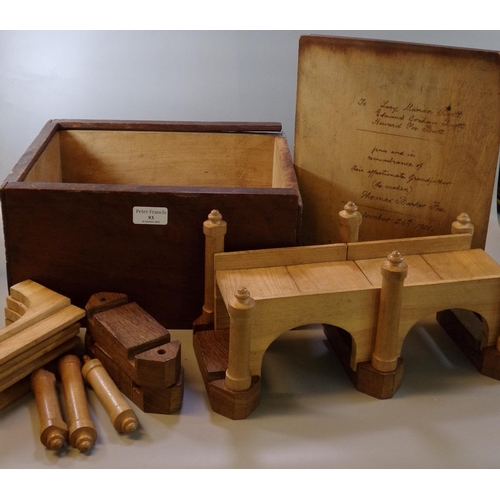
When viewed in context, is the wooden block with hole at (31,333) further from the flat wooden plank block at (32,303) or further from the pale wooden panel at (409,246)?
the pale wooden panel at (409,246)

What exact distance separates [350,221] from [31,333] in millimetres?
761

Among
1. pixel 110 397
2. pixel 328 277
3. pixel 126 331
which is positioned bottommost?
pixel 110 397

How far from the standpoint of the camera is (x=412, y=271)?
74.1 inches

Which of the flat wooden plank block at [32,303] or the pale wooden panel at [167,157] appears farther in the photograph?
the pale wooden panel at [167,157]

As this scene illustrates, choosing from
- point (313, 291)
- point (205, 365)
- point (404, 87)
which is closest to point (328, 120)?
point (404, 87)

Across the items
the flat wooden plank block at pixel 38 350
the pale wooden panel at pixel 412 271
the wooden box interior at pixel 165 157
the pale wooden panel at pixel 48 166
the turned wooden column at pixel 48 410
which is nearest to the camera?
the turned wooden column at pixel 48 410

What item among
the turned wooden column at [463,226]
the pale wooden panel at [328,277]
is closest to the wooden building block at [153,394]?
the pale wooden panel at [328,277]

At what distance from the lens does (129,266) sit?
1.98m

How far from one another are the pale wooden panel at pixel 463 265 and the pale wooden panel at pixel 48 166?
0.98m

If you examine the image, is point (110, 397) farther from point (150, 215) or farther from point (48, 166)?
point (48, 166)

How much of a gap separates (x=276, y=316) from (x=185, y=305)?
1.31 ft

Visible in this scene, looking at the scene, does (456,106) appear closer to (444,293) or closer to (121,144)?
(444,293)

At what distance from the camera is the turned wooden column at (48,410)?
161 cm

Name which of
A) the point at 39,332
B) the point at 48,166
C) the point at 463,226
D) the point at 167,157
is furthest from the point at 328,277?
the point at 48,166
